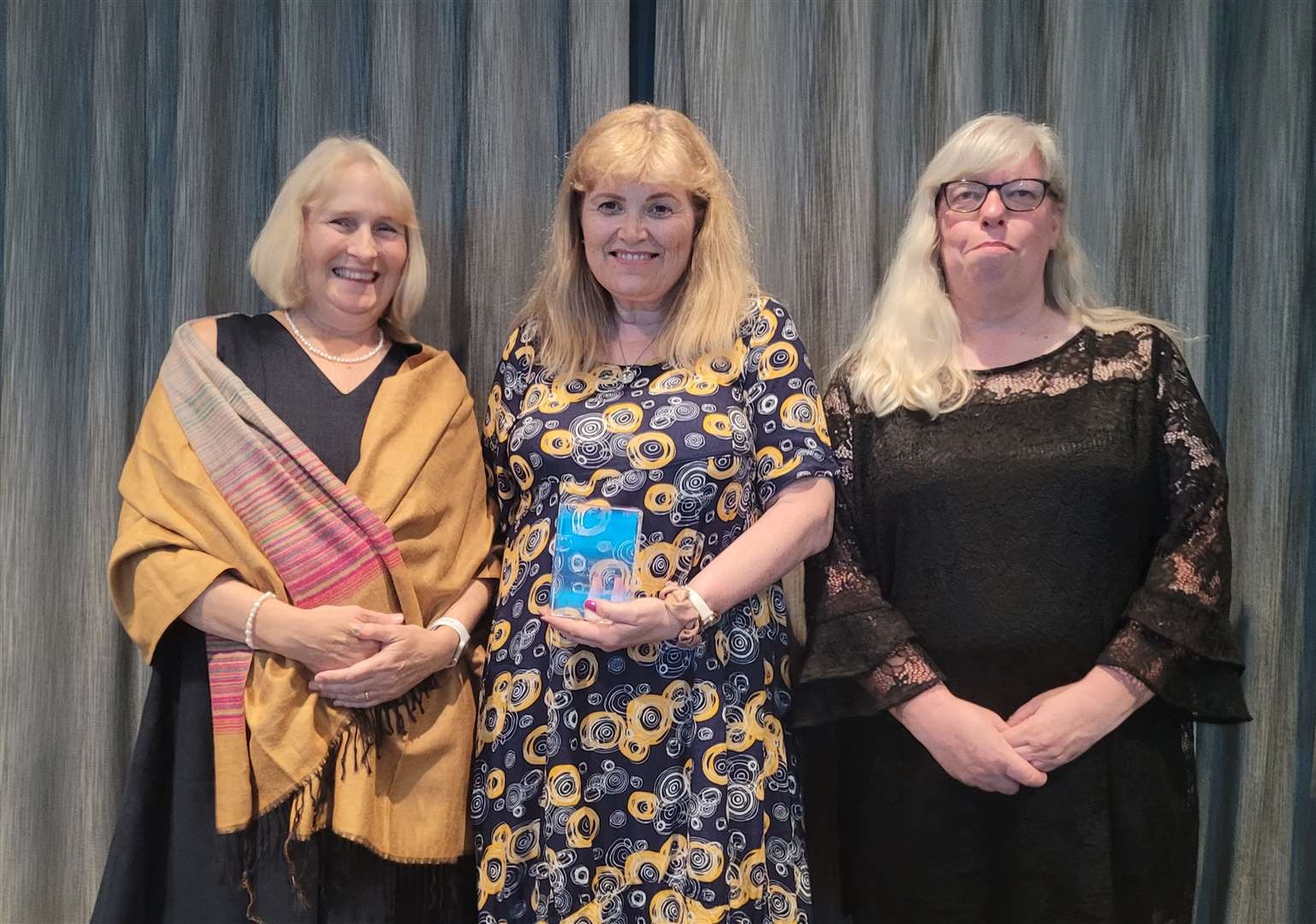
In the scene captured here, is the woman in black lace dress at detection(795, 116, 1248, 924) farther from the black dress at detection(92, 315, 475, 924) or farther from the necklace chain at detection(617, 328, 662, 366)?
the black dress at detection(92, 315, 475, 924)

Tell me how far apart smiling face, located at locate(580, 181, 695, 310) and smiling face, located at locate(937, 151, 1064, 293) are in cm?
47

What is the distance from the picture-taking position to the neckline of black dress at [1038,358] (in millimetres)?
1915

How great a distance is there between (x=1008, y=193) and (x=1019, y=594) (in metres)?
0.67

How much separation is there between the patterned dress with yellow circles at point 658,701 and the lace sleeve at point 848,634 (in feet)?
0.23

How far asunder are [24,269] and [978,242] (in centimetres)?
197

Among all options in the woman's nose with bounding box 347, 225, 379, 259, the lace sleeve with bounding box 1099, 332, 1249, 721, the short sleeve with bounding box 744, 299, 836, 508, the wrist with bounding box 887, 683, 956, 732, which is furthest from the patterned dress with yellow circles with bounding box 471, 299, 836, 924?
the lace sleeve with bounding box 1099, 332, 1249, 721

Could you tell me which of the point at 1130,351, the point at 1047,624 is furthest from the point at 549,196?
the point at 1047,624

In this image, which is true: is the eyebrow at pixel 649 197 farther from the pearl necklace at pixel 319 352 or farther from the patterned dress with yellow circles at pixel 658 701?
the pearl necklace at pixel 319 352

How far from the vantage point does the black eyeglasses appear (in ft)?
6.29

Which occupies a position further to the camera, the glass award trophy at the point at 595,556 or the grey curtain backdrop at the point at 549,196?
the grey curtain backdrop at the point at 549,196

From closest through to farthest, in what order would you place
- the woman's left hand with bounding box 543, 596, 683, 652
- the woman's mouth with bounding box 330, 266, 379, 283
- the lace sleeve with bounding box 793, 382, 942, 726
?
the woman's left hand with bounding box 543, 596, 683, 652, the lace sleeve with bounding box 793, 382, 942, 726, the woman's mouth with bounding box 330, 266, 379, 283

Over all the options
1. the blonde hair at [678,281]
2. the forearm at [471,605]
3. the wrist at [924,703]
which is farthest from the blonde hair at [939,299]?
the forearm at [471,605]

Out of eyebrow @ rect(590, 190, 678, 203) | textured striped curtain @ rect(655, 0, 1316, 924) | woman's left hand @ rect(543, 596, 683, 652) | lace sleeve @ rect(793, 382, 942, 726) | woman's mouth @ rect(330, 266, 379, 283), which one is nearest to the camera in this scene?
woman's left hand @ rect(543, 596, 683, 652)

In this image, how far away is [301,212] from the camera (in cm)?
207
